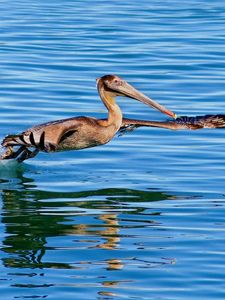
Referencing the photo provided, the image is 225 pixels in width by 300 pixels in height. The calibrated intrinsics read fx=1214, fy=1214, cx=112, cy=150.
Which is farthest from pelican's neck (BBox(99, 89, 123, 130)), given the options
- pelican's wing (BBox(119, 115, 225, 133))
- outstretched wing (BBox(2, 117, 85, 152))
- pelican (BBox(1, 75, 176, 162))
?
outstretched wing (BBox(2, 117, 85, 152))

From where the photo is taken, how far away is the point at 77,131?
611 inches

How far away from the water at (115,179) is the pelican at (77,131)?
1.24 ft

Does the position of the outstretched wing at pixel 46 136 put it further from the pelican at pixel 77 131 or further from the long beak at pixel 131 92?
the long beak at pixel 131 92

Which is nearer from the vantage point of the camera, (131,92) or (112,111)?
(131,92)

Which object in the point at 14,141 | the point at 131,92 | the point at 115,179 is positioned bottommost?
the point at 115,179

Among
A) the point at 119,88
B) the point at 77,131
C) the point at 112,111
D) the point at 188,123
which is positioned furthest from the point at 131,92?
the point at 188,123

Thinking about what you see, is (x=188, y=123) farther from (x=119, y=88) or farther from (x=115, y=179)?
(x=115, y=179)

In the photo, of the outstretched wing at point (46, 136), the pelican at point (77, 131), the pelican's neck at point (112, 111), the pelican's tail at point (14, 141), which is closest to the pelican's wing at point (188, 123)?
the pelican at point (77, 131)

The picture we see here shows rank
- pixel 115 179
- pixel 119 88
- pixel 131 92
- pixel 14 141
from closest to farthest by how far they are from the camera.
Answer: pixel 115 179
pixel 14 141
pixel 131 92
pixel 119 88

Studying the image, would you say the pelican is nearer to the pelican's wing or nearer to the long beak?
the long beak

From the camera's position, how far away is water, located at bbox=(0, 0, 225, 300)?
36.3 feet

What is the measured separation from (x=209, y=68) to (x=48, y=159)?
24.1ft

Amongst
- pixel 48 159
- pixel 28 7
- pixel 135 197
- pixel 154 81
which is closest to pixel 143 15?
pixel 28 7

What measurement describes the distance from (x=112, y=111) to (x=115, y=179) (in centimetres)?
101
